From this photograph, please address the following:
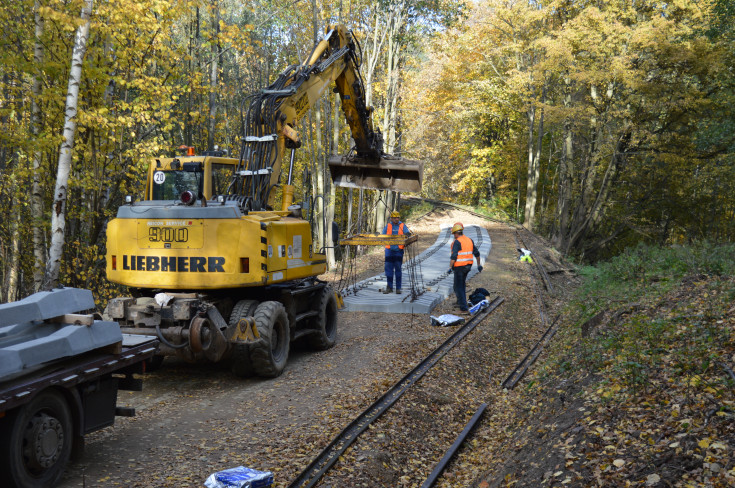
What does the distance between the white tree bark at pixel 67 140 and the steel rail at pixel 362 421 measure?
632 centimetres

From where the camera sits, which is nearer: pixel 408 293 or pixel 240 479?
pixel 240 479

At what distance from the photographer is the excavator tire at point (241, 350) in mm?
8489

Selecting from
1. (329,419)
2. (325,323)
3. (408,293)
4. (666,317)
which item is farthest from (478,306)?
(329,419)

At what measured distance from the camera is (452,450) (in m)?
6.97

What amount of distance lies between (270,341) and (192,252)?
172 centimetres

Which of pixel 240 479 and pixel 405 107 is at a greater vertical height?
pixel 405 107

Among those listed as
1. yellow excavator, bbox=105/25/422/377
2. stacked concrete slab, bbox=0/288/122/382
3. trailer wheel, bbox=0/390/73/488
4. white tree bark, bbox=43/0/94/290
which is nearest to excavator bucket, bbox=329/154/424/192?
yellow excavator, bbox=105/25/422/377

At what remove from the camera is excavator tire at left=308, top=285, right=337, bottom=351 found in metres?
10.7

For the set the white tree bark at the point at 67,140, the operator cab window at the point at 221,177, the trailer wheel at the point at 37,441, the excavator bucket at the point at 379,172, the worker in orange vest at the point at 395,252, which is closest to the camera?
the trailer wheel at the point at 37,441

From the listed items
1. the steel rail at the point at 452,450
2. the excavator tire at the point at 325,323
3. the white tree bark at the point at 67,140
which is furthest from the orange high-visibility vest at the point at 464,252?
the white tree bark at the point at 67,140

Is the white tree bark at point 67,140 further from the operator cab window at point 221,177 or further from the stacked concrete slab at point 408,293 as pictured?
the stacked concrete slab at point 408,293

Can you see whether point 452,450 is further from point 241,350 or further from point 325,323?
point 325,323

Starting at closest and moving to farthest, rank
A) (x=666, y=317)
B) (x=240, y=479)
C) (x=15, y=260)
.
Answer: (x=240, y=479) < (x=666, y=317) < (x=15, y=260)

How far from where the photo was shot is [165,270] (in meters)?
8.38
